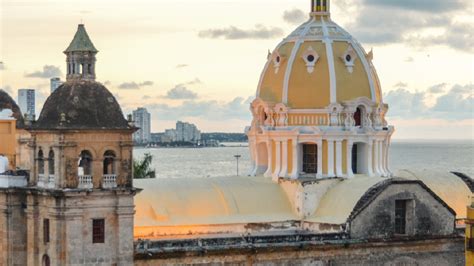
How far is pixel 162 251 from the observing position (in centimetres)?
5378

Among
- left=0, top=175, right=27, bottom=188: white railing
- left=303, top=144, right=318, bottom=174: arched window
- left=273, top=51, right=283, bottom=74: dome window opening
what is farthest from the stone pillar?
left=273, top=51, right=283, bottom=74: dome window opening

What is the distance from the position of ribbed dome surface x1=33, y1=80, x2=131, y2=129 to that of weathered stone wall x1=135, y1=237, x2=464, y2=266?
614 cm

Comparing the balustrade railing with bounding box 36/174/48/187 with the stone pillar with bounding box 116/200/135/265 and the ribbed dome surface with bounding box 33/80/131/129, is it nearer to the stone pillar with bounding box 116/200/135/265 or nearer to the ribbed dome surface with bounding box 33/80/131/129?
the ribbed dome surface with bounding box 33/80/131/129

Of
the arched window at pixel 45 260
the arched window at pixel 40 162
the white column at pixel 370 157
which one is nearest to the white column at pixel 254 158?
the white column at pixel 370 157

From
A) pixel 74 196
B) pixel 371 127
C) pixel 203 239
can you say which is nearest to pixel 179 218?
pixel 203 239

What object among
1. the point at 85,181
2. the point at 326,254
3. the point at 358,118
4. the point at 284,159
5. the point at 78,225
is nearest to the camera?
the point at 78,225

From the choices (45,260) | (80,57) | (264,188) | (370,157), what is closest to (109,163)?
(80,57)

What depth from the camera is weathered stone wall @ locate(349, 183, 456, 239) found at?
58.3 meters

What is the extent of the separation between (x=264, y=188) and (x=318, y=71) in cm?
721

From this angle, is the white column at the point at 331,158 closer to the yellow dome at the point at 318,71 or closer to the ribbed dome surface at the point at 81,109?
the yellow dome at the point at 318,71

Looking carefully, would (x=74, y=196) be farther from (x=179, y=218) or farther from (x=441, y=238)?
(x=441, y=238)

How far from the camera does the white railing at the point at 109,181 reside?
5209cm

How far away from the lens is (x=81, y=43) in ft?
173

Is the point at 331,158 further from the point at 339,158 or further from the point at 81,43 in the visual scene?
the point at 81,43
